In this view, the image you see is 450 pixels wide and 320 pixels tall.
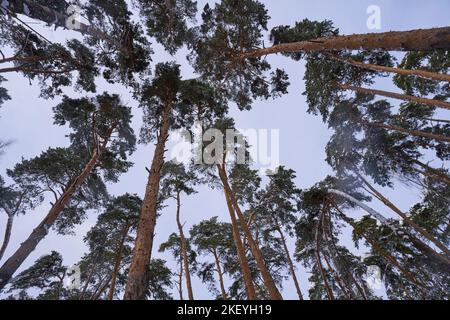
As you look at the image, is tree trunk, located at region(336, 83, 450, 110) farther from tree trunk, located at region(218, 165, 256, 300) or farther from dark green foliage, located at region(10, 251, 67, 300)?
dark green foliage, located at region(10, 251, 67, 300)

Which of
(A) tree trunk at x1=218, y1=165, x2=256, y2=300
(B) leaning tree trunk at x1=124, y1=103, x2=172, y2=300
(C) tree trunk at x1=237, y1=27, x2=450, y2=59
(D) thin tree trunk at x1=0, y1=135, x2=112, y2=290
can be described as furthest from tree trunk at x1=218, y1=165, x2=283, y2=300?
(D) thin tree trunk at x1=0, y1=135, x2=112, y2=290

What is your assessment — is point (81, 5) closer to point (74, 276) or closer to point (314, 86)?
point (314, 86)

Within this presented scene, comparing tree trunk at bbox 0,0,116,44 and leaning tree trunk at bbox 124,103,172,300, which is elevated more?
tree trunk at bbox 0,0,116,44

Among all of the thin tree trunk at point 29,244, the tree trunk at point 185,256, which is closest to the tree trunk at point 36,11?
the thin tree trunk at point 29,244

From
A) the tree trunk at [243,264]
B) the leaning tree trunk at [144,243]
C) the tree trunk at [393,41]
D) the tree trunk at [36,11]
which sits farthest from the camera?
the tree trunk at [243,264]

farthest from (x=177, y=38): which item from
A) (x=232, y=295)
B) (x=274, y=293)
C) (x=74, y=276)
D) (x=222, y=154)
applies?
(x=74, y=276)

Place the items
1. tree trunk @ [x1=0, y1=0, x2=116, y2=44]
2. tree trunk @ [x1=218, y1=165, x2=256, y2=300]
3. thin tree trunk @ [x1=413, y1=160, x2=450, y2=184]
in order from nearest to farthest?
tree trunk @ [x1=0, y1=0, x2=116, y2=44], tree trunk @ [x1=218, y1=165, x2=256, y2=300], thin tree trunk @ [x1=413, y1=160, x2=450, y2=184]

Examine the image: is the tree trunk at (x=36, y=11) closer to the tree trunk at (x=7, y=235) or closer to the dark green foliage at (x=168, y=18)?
the dark green foliage at (x=168, y=18)

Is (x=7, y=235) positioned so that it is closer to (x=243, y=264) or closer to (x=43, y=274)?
(x=43, y=274)

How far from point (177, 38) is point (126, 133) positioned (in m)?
6.22

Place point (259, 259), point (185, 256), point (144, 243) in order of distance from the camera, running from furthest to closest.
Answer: point (185, 256) < point (259, 259) < point (144, 243)

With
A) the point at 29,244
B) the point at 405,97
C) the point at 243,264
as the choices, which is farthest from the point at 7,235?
the point at 405,97

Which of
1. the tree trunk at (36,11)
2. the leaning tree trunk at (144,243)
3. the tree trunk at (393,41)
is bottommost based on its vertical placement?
the leaning tree trunk at (144,243)
